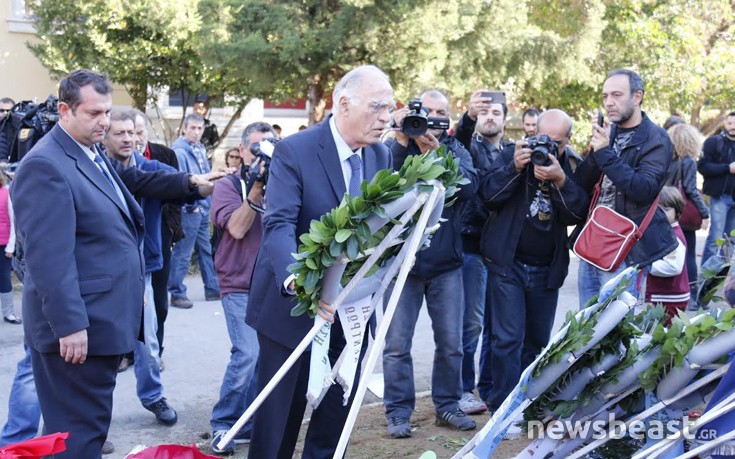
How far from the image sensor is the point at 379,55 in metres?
14.4

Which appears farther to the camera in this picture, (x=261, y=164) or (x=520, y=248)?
(x=520, y=248)

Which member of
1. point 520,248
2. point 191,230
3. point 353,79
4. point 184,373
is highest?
point 353,79

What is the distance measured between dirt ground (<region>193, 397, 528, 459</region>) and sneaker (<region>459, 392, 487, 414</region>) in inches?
2.8

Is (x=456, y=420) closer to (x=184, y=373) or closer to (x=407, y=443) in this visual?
(x=407, y=443)

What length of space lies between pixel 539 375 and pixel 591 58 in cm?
1576

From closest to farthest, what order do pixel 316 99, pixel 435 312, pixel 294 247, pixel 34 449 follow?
pixel 34 449 → pixel 294 247 → pixel 435 312 → pixel 316 99

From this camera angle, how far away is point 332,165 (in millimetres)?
4301

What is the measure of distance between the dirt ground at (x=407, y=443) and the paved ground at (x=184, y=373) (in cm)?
48

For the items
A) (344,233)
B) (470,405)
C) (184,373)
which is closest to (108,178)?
(344,233)

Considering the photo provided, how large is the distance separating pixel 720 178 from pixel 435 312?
6730 millimetres

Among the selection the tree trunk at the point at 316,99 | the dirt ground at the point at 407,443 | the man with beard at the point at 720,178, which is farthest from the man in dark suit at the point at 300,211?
the tree trunk at the point at 316,99

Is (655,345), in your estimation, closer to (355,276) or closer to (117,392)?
(355,276)

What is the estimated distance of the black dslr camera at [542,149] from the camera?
5.83 meters

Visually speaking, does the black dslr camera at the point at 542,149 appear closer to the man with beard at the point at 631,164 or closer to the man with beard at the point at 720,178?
the man with beard at the point at 631,164
